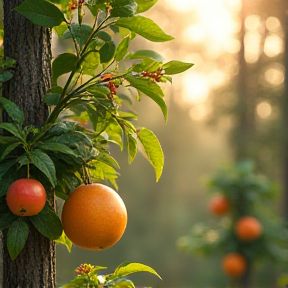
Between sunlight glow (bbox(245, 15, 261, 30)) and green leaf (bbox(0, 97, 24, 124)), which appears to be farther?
sunlight glow (bbox(245, 15, 261, 30))

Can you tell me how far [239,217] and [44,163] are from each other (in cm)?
351

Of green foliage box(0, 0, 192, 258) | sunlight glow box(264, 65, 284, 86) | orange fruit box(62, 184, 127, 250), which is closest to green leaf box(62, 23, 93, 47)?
green foliage box(0, 0, 192, 258)

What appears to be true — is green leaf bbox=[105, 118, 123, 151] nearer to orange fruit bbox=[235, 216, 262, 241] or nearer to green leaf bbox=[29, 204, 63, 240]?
green leaf bbox=[29, 204, 63, 240]

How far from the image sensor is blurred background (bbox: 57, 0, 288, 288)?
6996mm

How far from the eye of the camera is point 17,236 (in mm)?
835

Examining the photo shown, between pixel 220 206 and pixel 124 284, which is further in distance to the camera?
pixel 220 206

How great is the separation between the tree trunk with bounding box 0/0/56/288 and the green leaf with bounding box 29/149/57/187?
117 mm

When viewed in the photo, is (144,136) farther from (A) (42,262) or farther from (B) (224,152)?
(B) (224,152)

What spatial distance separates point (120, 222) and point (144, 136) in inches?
6.1

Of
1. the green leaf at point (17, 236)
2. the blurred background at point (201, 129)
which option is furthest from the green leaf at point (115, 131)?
the blurred background at point (201, 129)

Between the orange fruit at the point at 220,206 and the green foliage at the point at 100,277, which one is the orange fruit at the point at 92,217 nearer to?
the green foliage at the point at 100,277

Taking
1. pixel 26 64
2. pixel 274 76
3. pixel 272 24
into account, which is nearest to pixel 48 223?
pixel 26 64

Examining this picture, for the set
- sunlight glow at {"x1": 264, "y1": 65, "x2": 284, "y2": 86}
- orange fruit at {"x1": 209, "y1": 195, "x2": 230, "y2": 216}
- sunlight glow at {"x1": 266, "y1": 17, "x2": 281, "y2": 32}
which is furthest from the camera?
sunlight glow at {"x1": 266, "y1": 17, "x2": 281, "y2": 32}

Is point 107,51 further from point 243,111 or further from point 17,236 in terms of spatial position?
point 243,111
